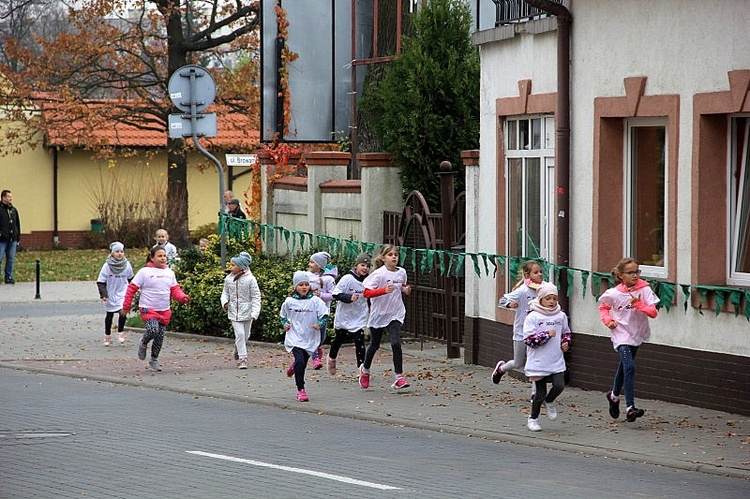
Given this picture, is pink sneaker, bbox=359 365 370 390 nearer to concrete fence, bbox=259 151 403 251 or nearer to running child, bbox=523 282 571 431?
running child, bbox=523 282 571 431

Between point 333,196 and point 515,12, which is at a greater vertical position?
point 515,12

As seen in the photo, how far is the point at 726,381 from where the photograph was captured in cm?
1255

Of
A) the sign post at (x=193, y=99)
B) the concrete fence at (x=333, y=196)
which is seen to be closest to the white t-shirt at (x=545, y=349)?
the concrete fence at (x=333, y=196)

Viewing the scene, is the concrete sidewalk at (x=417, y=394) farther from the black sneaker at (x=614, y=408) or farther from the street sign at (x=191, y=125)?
the street sign at (x=191, y=125)

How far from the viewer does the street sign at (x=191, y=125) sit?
18.4 metres

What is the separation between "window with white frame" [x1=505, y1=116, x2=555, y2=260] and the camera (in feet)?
49.8

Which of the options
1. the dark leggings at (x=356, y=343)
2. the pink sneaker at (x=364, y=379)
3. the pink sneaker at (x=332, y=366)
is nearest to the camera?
the pink sneaker at (x=364, y=379)

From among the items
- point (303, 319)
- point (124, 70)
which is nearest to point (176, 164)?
point (124, 70)

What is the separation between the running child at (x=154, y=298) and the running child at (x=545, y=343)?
5.81 m

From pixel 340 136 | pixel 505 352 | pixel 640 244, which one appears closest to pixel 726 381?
pixel 640 244

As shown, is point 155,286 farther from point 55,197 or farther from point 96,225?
point 55,197

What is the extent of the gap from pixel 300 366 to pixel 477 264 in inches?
110

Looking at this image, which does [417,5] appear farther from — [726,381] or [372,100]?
[726,381]

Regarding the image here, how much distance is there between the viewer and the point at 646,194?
13898mm
